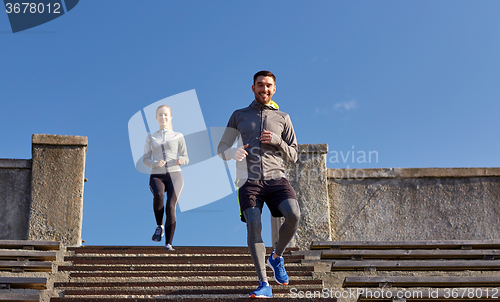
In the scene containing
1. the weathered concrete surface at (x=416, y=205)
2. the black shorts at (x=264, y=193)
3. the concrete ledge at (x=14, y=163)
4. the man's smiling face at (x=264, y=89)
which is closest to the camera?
the black shorts at (x=264, y=193)

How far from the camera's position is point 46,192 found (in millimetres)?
6754

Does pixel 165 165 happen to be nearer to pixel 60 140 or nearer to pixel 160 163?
pixel 160 163

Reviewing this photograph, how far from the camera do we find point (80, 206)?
6707 millimetres

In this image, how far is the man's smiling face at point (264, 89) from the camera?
459 cm

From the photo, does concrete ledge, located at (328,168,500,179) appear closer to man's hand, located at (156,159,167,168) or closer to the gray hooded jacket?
man's hand, located at (156,159,167,168)

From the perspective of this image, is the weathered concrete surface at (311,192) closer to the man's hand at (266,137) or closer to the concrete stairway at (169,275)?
the concrete stairway at (169,275)

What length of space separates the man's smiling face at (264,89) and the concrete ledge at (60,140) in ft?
10.6

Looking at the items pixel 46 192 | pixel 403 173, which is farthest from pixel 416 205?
pixel 46 192

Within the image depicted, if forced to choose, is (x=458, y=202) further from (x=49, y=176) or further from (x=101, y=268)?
(x=49, y=176)

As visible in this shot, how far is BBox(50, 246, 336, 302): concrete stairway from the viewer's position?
4621 mm

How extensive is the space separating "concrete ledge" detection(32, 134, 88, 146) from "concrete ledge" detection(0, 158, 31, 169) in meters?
0.30

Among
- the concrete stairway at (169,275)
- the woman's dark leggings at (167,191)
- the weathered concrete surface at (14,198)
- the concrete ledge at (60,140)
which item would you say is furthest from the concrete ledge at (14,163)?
the woman's dark leggings at (167,191)

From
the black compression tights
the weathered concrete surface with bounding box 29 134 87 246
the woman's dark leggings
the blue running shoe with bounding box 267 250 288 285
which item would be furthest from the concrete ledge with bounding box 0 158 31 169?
the blue running shoe with bounding box 267 250 288 285

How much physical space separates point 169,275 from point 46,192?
2.49 m
